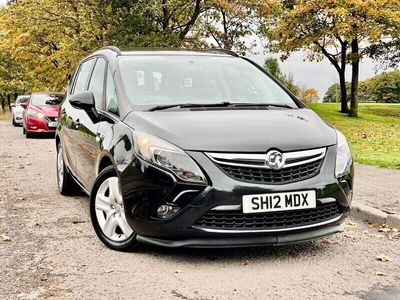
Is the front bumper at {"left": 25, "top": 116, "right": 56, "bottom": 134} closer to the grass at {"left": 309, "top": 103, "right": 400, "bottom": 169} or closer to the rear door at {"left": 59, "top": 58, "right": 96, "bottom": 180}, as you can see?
the grass at {"left": 309, "top": 103, "right": 400, "bottom": 169}

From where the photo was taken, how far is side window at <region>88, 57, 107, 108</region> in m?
5.72

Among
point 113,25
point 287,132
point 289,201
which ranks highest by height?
point 113,25

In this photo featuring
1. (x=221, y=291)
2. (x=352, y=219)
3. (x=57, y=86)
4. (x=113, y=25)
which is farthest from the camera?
(x=57, y=86)

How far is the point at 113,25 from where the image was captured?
23141mm

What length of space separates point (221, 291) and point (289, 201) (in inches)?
34.1

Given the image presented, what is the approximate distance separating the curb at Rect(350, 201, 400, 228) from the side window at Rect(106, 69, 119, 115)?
285cm

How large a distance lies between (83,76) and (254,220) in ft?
11.3

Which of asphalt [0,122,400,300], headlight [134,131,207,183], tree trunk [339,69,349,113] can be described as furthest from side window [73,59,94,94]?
tree trunk [339,69,349,113]

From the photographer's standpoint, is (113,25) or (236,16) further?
(236,16)

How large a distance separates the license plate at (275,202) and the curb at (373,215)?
1.86 m

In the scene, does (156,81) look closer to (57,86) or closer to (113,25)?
(113,25)

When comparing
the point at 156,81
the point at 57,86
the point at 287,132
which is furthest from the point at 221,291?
the point at 57,86

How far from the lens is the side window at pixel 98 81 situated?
5716 millimetres

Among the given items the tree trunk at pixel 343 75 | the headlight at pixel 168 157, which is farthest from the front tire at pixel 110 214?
the tree trunk at pixel 343 75
